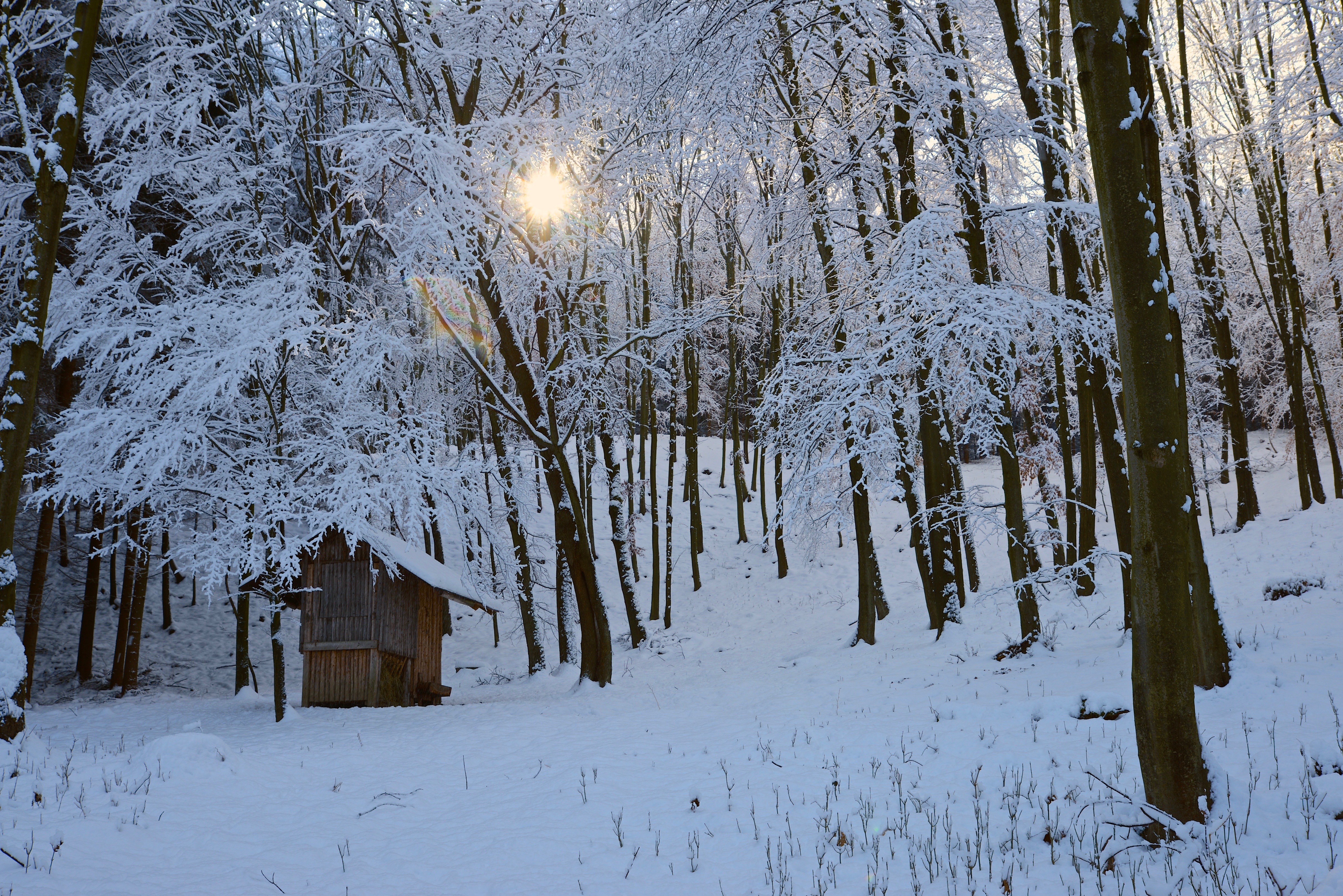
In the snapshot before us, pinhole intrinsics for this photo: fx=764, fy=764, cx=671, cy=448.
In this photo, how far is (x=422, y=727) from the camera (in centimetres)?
964

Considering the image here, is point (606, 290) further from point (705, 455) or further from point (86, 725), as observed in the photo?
point (705, 455)

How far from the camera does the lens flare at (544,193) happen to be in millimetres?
11859

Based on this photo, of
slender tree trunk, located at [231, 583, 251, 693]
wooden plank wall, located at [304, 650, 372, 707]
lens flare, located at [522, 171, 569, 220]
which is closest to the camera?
lens flare, located at [522, 171, 569, 220]

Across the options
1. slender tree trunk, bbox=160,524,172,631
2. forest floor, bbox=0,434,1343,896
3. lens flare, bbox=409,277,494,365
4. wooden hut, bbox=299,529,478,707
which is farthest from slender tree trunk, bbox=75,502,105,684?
lens flare, bbox=409,277,494,365

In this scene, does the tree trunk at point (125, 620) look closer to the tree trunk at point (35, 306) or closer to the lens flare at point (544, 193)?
A: the tree trunk at point (35, 306)

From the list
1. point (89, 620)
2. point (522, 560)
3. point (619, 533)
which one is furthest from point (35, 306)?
point (89, 620)

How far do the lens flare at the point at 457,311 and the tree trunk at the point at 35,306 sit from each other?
12.8ft

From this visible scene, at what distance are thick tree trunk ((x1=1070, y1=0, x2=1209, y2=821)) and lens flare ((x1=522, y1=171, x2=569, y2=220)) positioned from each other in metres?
8.96

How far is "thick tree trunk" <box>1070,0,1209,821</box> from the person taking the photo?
147 inches

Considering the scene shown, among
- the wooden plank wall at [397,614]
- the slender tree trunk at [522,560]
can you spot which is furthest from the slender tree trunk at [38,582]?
the slender tree trunk at [522,560]

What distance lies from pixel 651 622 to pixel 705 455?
12652 mm

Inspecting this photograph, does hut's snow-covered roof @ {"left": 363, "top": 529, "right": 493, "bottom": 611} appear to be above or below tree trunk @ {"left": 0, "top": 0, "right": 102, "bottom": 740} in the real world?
below

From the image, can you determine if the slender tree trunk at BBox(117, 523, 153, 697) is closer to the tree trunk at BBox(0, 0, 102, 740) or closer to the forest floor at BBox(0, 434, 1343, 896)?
the forest floor at BBox(0, 434, 1343, 896)

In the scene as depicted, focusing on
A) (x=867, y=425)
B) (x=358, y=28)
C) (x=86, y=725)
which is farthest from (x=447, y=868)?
(x=358, y=28)
